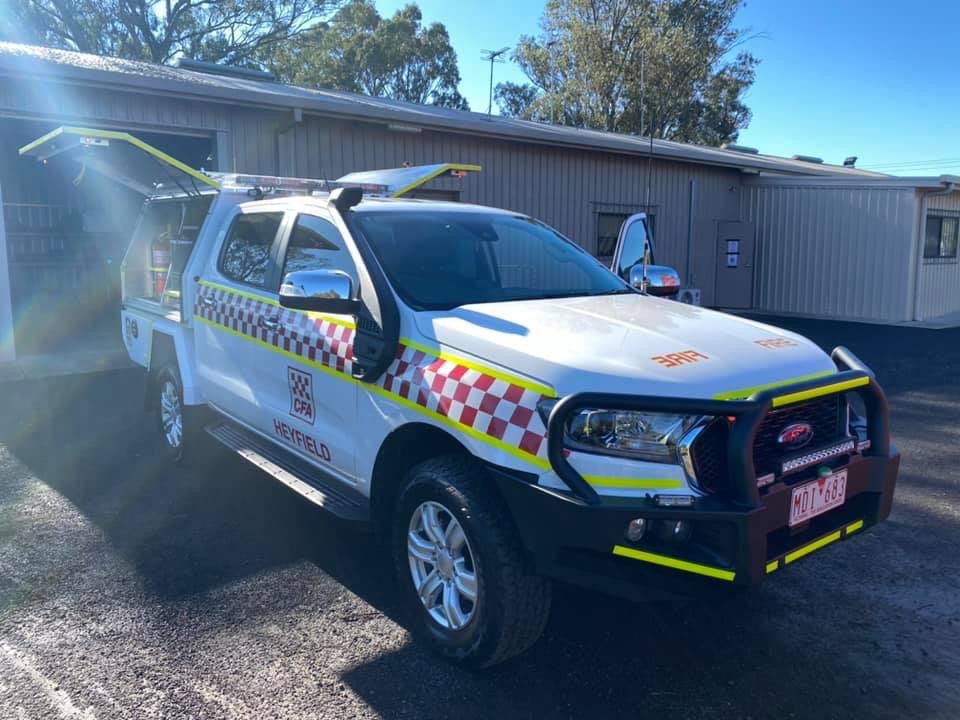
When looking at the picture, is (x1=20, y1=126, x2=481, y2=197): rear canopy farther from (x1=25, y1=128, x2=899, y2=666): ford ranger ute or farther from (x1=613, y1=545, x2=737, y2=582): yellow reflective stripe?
(x1=613, y1=545, x2=737, y2=582): yellow reflective stripe

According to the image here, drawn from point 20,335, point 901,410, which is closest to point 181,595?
point 901,410

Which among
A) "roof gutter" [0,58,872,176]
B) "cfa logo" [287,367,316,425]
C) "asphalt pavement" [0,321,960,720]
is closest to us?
"asphalt pavement" [0,321,960,720]

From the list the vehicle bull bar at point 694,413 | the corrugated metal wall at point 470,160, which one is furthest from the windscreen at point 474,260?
the corrugated metal wall at point 470,160

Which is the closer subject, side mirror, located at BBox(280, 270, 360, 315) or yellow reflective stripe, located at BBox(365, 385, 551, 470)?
yellow reflective stripe, located at BBox(365, 385, 551, 470)

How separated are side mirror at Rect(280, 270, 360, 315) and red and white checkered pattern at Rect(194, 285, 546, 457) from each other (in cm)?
21

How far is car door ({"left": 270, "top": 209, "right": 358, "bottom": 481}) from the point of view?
13.0ft

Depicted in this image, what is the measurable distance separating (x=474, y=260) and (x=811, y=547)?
2153 millimetres

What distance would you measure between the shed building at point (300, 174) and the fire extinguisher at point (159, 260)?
1702 millimetres

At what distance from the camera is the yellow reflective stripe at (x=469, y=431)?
2.93 meters

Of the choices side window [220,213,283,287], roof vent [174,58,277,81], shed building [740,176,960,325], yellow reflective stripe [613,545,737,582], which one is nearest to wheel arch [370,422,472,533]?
yellow reflective stripe [613,545,737,582]

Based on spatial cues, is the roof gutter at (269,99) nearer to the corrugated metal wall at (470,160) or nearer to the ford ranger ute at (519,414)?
the corrugated metal wall at (470,160)

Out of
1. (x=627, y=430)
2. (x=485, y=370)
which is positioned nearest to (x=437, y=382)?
(x=485, y=370)

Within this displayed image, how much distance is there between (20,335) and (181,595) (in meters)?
10.1

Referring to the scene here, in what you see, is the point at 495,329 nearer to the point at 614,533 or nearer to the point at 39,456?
the point at 614,533
